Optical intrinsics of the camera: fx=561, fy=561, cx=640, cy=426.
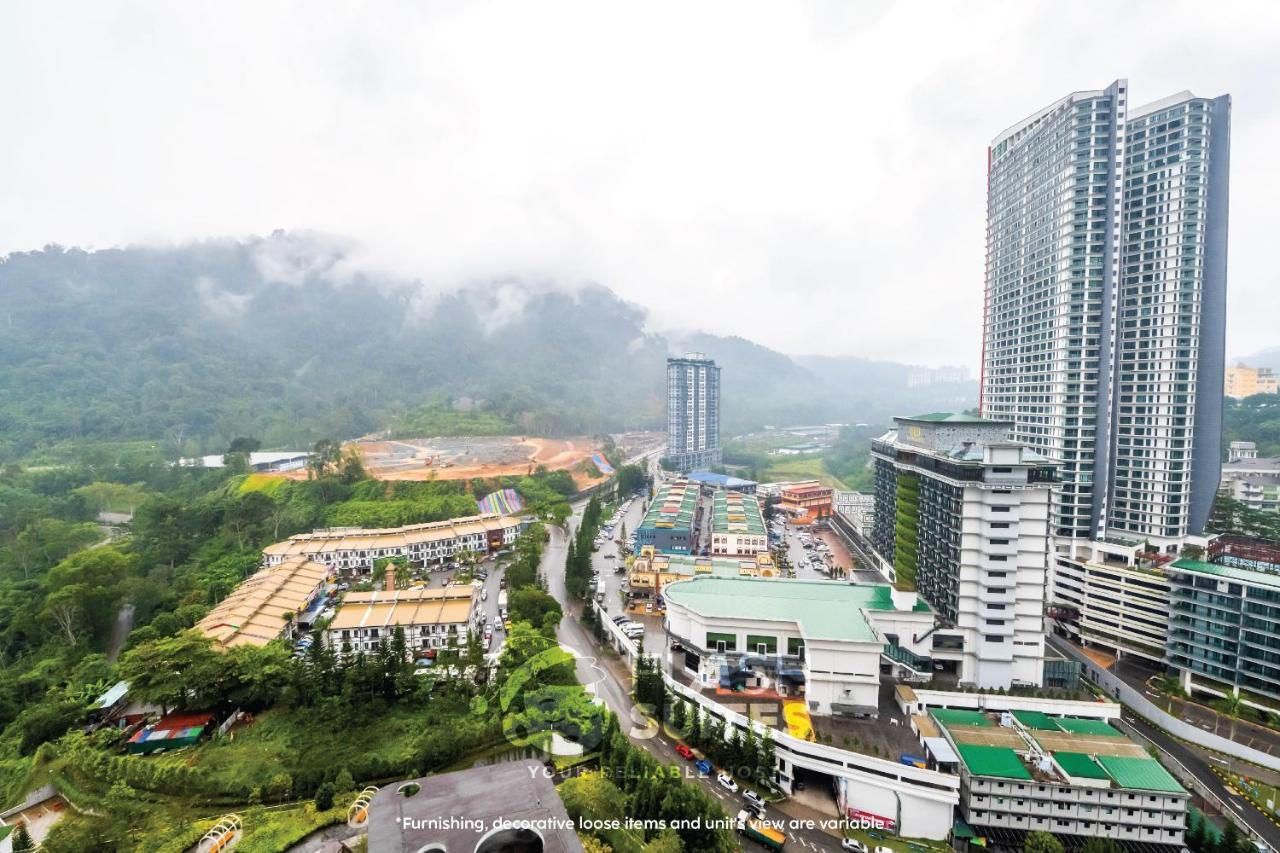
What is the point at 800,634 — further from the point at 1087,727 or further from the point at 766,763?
the point at 1087,727

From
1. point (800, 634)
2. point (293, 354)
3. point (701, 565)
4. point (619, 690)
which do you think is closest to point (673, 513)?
point (701, 565)

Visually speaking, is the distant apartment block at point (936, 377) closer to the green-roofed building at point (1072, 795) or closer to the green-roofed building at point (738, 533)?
the green-roofed building at point (738, 533)

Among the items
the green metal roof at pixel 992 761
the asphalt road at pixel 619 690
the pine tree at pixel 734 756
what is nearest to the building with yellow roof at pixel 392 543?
the asphalt road at pixel 619 690

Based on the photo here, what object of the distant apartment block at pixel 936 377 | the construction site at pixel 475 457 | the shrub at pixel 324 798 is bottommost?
the shrub at pixel 324 798

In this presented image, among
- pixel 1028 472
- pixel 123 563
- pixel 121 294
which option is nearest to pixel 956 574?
pixel 1028 472

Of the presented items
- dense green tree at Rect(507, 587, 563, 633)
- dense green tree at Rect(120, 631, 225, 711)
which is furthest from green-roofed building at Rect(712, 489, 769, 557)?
dense green tree at Rect(120, 631, 225, 711)
